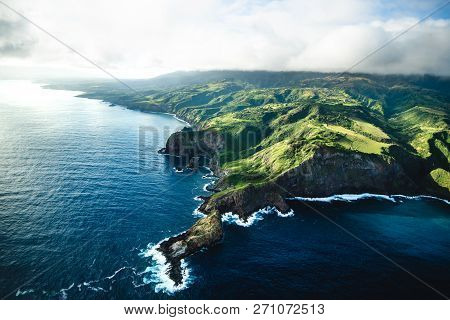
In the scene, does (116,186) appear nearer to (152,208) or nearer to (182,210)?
(152,208)

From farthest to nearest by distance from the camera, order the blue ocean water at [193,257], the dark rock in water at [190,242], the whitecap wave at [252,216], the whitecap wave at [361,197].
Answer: the whitecap wave at [361,197] < the whitecap wave at [252,216] < the dark rock in water at [190,242] < the blue ocean water at [193,257]

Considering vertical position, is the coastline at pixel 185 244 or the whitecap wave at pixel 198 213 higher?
the whitecap wave at pixel 198 213

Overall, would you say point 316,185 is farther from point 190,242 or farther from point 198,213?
point 190,242

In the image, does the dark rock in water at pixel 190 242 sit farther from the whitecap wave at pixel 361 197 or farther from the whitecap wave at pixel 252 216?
the whitecap wave at pixel 361 197

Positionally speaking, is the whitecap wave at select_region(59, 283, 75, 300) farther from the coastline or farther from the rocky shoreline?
the rocky shoreline

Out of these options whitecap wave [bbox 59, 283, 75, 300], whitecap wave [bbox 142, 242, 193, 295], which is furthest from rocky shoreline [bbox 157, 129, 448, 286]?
whitecap wave [bbox 59, 283, 75, 300]

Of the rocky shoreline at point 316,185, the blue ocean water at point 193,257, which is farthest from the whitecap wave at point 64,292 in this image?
the rocky shoreline at point 316,185
